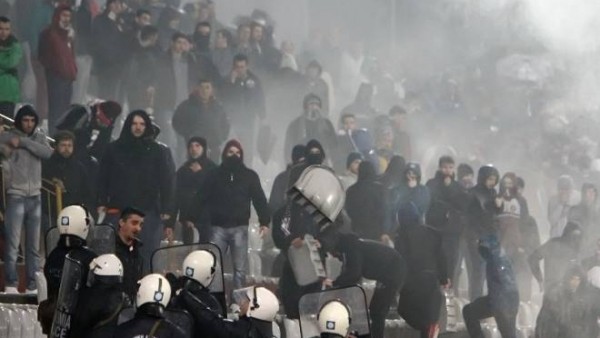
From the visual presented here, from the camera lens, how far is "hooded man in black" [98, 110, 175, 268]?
18.2 meters

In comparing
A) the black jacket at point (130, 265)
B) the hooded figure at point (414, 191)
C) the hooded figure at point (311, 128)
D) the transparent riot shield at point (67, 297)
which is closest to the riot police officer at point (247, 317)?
the transparent riot shield at point (67, 297)

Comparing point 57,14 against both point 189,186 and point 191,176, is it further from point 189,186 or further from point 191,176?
point 189,186

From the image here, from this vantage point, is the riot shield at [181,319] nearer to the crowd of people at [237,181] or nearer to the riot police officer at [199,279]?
the crowd of people at [237,181]

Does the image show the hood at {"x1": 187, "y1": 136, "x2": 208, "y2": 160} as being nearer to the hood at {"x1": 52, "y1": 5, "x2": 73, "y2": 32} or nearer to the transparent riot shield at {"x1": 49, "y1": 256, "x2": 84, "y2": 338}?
the hood at {"x1": 52, "y1": 5, "x2": 73, "y2": 32}

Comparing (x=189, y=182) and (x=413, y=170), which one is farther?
(x=413, y=170)

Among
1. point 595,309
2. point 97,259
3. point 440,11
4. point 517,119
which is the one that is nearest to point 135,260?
point 97,259

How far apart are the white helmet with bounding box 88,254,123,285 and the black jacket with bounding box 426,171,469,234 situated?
7721 mm

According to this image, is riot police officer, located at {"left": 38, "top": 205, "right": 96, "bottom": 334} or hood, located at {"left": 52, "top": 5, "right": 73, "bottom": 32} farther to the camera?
hood, located at {"left": 52, "top": 5, "right": 73, "bottom": 32}

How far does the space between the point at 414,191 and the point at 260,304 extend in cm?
775

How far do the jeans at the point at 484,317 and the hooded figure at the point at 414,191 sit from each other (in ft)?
4.60

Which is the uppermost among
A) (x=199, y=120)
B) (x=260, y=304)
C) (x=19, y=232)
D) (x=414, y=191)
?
(x=199, y=120)

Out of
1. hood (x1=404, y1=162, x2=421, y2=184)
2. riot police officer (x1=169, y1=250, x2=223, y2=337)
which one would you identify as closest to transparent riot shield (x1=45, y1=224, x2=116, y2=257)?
riot police officer (x1=169, y1=250, x2=223, y2=337)

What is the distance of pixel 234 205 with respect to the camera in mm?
18828

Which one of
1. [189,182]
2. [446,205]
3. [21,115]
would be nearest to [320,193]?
[189,182]
